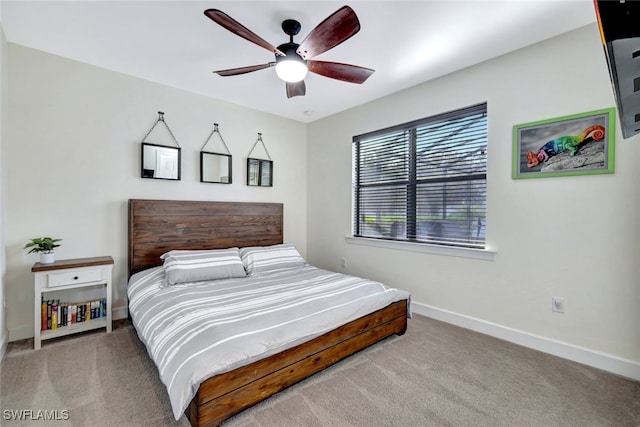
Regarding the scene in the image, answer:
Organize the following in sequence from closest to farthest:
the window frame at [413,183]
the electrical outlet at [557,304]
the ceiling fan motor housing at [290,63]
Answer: the ceiling fan motor housing at [290,63]
the electrical outlet at [557,304]
the window frame at [413,183]

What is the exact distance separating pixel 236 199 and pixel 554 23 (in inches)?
143

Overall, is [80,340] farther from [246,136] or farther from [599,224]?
[599,224]

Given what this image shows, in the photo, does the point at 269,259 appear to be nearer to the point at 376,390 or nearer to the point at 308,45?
the point at 376,390

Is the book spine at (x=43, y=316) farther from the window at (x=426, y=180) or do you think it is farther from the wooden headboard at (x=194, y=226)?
the window at (x=426, y=180)

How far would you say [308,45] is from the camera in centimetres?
201

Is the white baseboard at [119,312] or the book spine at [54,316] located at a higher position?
the book spine at [54,316]

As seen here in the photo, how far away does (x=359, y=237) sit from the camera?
3945 mm

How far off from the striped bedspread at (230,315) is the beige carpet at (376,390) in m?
0.33

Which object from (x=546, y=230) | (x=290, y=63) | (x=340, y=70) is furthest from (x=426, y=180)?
(x=290, y=63)

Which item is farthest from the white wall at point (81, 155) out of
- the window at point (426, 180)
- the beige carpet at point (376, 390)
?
the window at point (426, 180)

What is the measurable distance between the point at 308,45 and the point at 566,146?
7.21 ft

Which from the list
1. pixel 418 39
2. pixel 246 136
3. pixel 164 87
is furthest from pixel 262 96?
pixel 418 39

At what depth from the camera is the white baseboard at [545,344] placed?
2.09m

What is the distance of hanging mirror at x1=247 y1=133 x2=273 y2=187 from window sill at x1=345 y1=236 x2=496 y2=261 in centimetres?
144
